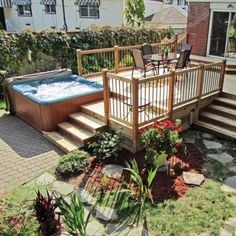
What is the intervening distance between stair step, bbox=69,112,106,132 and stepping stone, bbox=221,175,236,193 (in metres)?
2.62

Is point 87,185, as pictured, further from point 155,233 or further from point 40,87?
point 40,87

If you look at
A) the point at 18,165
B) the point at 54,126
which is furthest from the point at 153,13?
the point at 18,165

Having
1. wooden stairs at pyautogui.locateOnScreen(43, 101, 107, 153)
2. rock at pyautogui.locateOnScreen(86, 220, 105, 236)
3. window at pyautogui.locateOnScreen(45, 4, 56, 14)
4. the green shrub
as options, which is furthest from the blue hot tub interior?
window at pyautogui.locateOnScreen(45, 4, 56, 14)

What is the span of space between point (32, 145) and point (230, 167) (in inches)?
158

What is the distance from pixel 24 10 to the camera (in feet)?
76.5

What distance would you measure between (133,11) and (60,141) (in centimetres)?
1173

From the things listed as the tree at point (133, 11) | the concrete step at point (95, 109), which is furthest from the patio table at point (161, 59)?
the tree at point (133, 11)

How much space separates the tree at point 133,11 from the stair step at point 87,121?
10.6 m

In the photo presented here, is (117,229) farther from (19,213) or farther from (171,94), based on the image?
(171,94)

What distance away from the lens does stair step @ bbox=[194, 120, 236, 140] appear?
607cm

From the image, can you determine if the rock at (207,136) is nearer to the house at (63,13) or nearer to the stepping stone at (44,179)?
the stepping stone at (44,179)

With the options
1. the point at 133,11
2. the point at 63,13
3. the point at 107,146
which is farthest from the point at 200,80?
the point at 63,13

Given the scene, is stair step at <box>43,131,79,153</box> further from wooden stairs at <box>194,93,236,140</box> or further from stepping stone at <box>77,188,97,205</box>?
wooden stairs at <box>194,93,236,140</box>

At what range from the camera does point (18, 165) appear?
17.0 ft
